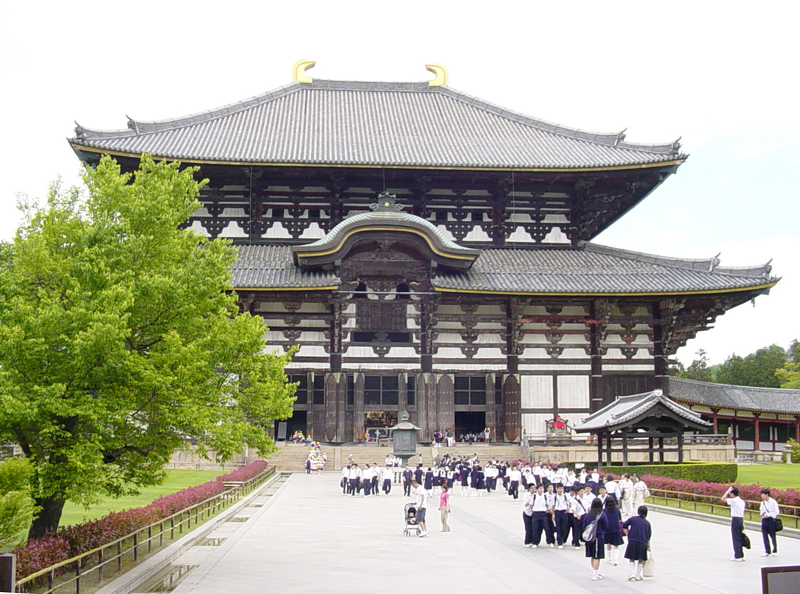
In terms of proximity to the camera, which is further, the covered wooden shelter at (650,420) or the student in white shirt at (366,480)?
the student in white shirt at (366,480)

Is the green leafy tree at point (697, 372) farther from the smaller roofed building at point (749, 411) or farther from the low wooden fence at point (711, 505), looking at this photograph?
the low wooden fence at point (711, 505)

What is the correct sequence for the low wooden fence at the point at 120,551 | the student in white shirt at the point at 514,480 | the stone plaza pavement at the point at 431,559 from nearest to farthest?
the low wooden fence at the point at 120,551
the stone plaza pavement at the point at 431,559
the student in white shirt at the point at 514,480

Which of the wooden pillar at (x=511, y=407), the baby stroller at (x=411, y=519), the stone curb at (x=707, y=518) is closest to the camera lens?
the baby stroller at (x=411, y=519)

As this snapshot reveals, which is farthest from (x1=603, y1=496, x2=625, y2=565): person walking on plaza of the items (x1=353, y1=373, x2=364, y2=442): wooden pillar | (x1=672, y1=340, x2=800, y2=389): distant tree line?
(x1=672, y1=340, x2=800, y2=389): distant tree line

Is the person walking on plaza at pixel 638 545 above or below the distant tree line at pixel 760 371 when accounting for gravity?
below

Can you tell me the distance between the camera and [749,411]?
5759 centimetres

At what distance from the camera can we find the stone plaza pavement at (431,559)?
Result: 14.3m

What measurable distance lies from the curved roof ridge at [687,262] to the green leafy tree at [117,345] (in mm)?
32346

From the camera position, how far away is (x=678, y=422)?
32.2m

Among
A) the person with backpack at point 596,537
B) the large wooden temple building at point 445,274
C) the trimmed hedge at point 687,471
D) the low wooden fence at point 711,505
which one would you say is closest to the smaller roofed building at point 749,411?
the large wooden temple building at point 445,274

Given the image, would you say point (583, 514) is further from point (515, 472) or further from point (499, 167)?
point (499, 167)

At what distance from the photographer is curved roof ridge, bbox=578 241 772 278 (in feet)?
143

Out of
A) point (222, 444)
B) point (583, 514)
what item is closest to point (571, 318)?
point (583, 514)

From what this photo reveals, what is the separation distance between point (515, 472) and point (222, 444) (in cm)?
1703
